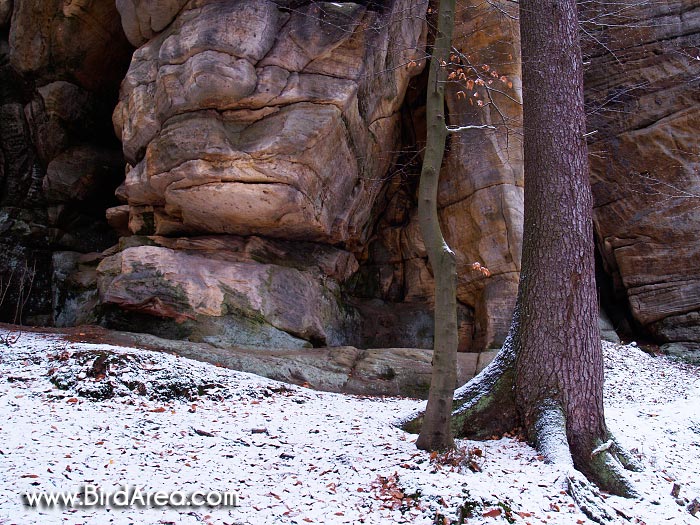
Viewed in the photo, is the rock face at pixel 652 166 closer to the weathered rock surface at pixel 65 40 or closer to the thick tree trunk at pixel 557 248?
the thick tree trunk at pixel 557 248

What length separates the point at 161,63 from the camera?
1112cm

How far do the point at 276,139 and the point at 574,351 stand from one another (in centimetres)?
693

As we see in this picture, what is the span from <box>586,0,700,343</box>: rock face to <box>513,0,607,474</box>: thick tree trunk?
685 centimetres

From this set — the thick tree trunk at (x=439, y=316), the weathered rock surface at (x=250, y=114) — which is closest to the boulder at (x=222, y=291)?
the weathered rock surface at (x=250, y=114)

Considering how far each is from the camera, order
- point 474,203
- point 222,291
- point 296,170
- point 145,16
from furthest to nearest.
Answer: point 474,203
point 145,16
point 296,170
point 222,291

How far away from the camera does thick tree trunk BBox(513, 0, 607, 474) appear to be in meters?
5.91

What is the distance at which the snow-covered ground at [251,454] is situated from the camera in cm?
444

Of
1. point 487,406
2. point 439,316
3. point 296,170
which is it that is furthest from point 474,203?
point 439,316

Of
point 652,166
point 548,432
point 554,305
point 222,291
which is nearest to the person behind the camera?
point 548,432

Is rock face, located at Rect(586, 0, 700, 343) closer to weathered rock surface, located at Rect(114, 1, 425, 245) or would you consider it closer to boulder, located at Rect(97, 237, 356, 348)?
weathered rock surface, located at Rect(114, 1, 425, 245)

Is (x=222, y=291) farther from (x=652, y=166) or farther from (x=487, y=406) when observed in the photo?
(x=652, y=166)

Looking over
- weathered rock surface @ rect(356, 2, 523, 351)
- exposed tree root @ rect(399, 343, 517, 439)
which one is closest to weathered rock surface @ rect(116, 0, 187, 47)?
weathered rock surface @ rect(356, 2, 523, 351)

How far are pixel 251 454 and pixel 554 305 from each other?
366 cm

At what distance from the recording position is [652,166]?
45.1ft
